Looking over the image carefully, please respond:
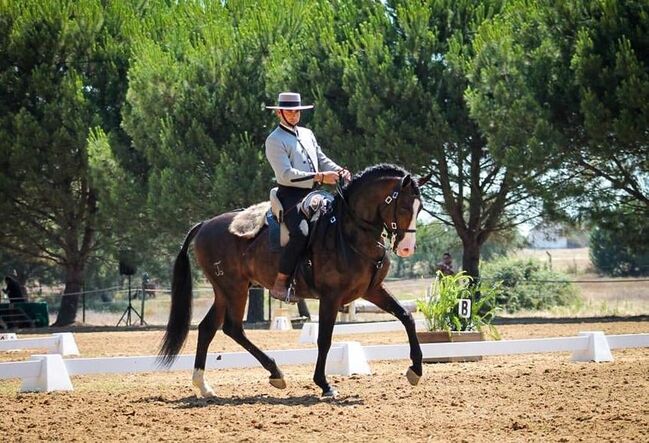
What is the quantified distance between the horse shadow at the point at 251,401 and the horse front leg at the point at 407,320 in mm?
734

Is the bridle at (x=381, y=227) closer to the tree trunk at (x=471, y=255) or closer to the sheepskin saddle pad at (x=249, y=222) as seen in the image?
the sheepskin saddle pad at (x=249, y=222)

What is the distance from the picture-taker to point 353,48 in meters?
29.2

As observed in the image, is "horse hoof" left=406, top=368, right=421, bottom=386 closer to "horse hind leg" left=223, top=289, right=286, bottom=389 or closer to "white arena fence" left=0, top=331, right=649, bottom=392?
"horse hind leg" left=223, top=289, right=286, bottom=389

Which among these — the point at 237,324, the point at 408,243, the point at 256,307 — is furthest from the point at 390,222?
the point at 256,307

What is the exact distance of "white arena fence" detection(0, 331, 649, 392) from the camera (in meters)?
10.8

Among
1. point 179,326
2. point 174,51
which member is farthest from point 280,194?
point 174,51

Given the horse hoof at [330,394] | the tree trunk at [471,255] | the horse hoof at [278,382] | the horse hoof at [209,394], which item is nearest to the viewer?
the horse hoof at [330,394]

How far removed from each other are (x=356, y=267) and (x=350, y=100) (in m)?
18.7

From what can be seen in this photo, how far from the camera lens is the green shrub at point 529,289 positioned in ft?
113

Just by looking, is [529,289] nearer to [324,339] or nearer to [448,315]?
[448,315]

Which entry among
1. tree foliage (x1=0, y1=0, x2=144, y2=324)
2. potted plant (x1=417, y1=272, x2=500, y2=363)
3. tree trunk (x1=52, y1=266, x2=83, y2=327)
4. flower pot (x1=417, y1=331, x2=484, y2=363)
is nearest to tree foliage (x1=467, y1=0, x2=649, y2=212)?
tree foliage (x1=0, y1=0, x2=144, y2=324)

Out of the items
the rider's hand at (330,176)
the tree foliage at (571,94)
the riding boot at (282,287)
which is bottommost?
the riding boot at (282,287)

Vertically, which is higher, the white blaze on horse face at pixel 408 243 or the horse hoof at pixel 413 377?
the white blaze on horse face at pixel 408 243

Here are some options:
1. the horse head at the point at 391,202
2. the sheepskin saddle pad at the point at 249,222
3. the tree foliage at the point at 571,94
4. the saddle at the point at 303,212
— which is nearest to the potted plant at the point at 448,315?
the sheepskin saddle pad at the point at 249,222
